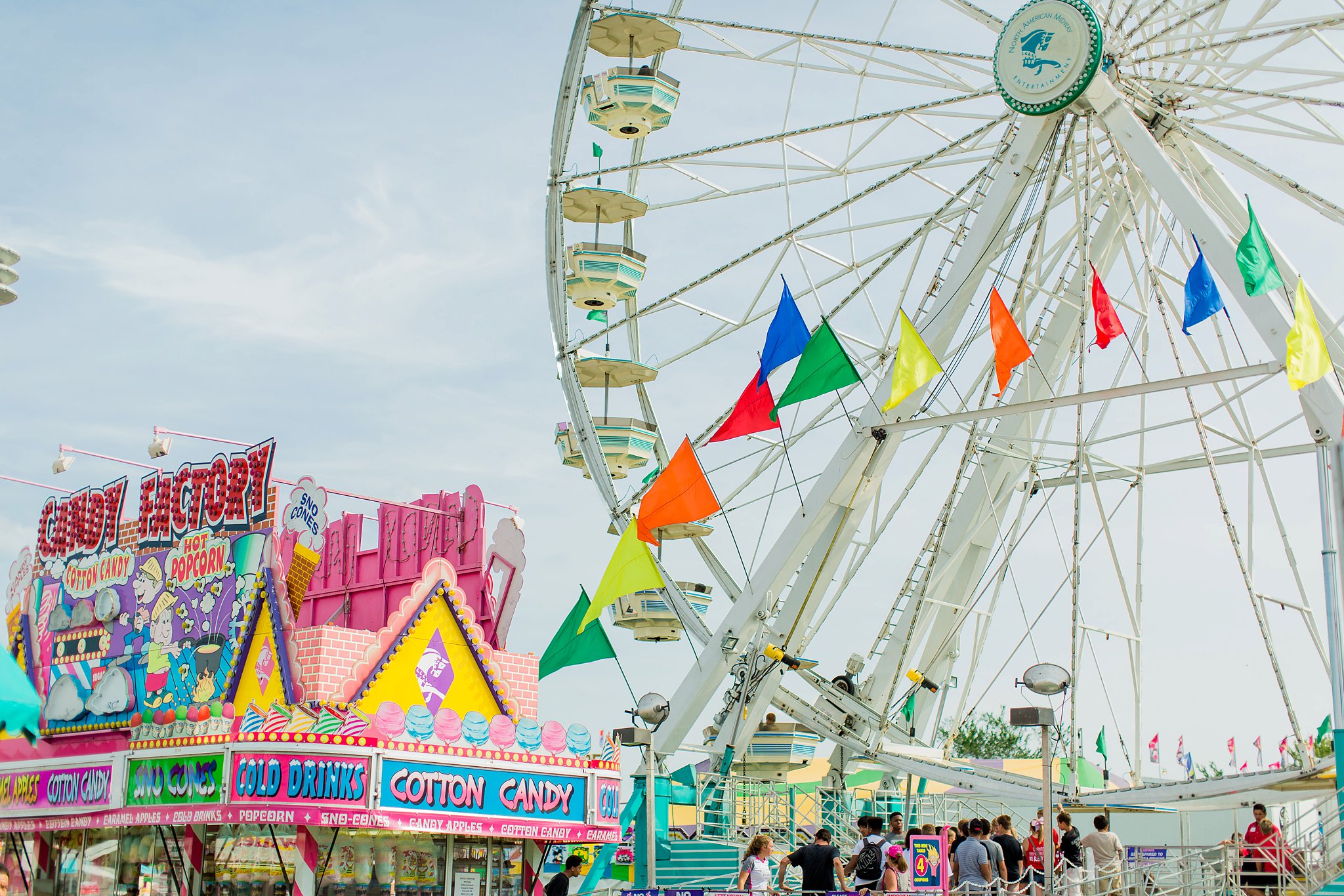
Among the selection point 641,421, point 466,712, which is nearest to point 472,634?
point 466,712

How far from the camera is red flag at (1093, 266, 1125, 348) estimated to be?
54.1 feet

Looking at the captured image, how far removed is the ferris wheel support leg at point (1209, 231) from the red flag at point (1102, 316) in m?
1.27

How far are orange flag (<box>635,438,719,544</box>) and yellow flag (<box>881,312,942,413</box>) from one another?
8.18 feet

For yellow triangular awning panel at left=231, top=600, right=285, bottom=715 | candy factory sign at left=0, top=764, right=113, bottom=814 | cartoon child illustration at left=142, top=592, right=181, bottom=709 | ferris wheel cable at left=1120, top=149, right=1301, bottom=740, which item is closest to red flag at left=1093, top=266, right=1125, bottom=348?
ferris wheel cable at left=1120, top=149, right=1301, bottom=740

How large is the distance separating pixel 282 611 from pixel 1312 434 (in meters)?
10.5

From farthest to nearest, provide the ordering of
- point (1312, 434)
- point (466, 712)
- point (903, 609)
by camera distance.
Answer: point (903, 609), point (466, 712), point (1312, 434)

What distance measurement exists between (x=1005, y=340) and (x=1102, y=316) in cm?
120

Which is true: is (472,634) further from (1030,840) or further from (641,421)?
(1030,840)

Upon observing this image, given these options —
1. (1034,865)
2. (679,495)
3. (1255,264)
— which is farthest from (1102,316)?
(1034,865)

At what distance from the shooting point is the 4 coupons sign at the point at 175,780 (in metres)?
15.0

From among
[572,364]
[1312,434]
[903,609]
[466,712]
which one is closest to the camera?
[1312,434]

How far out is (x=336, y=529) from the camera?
19.8 m

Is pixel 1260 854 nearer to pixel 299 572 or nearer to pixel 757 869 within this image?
pixel 757 869

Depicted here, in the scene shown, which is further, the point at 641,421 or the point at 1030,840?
the point at 641,421
